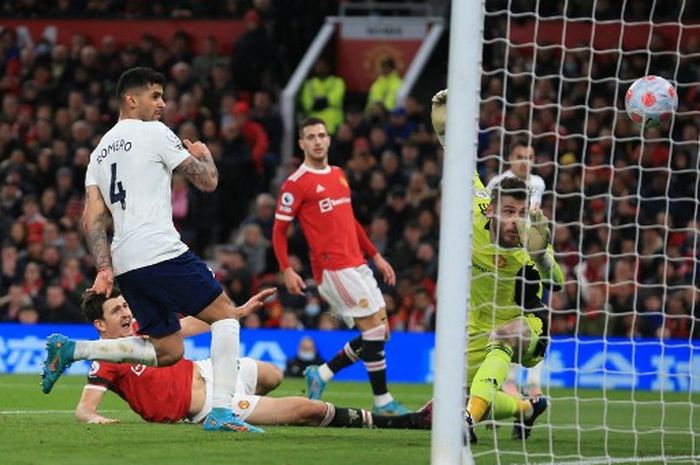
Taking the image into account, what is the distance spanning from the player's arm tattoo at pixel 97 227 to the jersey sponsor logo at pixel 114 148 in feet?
0.63

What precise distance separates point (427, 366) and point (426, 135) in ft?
14.4

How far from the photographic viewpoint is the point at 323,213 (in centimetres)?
1254

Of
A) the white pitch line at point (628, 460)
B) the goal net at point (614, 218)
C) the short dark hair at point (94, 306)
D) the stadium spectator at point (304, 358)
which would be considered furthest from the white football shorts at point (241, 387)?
the stadium spectator at point (304, 358)

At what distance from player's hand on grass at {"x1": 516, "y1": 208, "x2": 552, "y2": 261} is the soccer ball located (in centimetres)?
105

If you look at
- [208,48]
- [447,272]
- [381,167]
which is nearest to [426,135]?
[381,167]

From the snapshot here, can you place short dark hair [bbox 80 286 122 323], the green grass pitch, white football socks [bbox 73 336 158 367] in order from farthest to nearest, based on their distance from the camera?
1. short dark hair [bbox 80 286 122 323]
2. white football socks [bbox 73 336 158 367]
3. the green grass pitch

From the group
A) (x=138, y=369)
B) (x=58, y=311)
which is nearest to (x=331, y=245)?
(x=138, y=369)

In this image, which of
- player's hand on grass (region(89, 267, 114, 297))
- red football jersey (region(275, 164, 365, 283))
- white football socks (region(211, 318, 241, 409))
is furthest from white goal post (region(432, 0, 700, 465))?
player's hand on grass (region(89, 267, 114, 297))

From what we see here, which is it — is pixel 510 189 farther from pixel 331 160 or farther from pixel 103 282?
pixel 331 160

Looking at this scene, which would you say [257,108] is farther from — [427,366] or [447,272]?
[447,272]

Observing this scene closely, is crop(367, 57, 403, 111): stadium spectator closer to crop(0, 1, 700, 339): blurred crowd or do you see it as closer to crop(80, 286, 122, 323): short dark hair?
crop(0, 1, 700, 339): blurred crowd

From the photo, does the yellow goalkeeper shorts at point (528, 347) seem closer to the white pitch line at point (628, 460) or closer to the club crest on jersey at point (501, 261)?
the club crest on jersey at point (501, 261)

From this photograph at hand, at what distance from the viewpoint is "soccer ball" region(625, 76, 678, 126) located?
9.50m

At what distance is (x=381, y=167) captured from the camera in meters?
20.5
